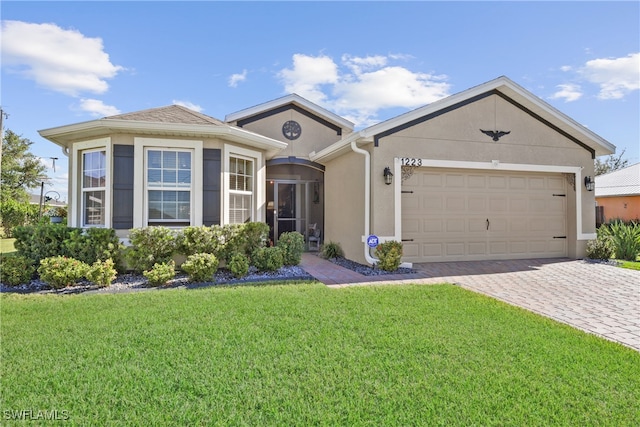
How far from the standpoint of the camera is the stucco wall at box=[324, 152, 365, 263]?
31.2 feet

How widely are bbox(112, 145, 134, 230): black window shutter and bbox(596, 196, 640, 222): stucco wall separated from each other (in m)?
23.3

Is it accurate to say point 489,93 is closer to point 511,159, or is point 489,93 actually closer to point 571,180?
point 511,159

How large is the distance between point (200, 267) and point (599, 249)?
1105 cm

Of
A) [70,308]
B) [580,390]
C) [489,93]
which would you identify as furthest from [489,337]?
[489,93]

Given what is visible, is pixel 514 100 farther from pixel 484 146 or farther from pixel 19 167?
pixel 19 167

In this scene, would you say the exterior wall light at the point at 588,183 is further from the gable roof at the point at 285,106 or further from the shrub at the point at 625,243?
the gable roof at the point at 285,106

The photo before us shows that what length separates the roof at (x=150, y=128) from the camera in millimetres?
7469

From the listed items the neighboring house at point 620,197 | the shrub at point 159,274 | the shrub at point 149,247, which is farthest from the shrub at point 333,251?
the neighboring house at point 620,197

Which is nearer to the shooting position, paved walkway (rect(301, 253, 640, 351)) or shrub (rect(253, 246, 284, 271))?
paved walkway (rect(301, 253, 640, 351))

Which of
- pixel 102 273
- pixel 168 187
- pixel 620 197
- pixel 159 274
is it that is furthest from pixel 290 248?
pixel 620 197

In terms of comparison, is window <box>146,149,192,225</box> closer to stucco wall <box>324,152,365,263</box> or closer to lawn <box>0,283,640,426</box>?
lawn <box>0,283,640,426</box>

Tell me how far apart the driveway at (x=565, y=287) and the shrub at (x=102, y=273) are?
6.16 m

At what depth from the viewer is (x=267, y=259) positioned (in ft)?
25.5

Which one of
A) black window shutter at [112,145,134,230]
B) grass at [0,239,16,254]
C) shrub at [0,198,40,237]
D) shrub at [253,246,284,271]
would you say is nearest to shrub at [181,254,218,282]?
shrub at [253,246,284,271]
